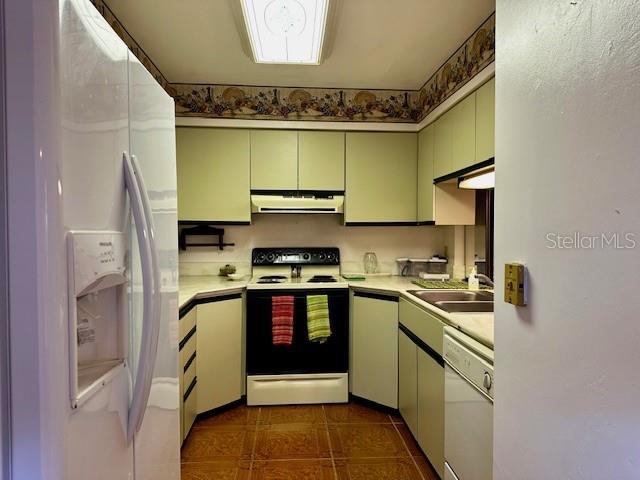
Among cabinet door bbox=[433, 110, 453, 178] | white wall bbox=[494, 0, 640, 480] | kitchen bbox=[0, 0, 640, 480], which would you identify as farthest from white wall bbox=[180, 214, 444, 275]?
white wall bbox=[494, 0, 640, 480]

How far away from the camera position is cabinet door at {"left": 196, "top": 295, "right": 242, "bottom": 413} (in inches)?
87.4

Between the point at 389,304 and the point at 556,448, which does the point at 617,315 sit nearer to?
the point at 556,448

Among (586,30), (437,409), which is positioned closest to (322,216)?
(437,409)

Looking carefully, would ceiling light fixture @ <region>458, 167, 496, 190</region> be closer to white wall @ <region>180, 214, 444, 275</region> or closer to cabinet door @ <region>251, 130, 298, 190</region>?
white wall @ <region>180, 214, 444, 275</region>

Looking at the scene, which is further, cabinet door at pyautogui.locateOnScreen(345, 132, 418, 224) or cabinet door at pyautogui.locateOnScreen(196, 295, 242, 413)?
cabinet door at pyautogui.locateOnScreen(345, 132, 418, 224)

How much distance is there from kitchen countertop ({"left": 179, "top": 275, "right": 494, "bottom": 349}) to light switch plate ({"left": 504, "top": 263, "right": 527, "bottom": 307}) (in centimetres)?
38

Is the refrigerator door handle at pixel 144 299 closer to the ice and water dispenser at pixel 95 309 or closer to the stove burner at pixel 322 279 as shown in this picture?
the ice and water dispenser at pixel 95 309

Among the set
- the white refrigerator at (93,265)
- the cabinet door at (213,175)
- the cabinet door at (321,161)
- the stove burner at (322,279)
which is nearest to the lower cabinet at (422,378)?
the stove burner at (322,279)

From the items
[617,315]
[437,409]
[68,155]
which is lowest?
[437,409]

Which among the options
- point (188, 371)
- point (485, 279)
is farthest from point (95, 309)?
point (485, 279)

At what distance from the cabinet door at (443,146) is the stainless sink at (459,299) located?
79 centimetres

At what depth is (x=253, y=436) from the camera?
2104 mm

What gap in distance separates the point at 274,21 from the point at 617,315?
1.70 m

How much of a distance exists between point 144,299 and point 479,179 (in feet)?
6.38
